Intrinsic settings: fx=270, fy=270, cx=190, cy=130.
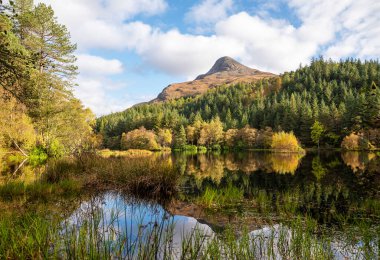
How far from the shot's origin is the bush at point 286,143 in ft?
250

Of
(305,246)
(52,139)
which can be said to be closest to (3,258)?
(305,246)

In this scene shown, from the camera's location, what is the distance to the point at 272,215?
9258 mm

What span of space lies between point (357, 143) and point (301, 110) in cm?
3583

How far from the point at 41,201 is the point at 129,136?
8687 centimetres

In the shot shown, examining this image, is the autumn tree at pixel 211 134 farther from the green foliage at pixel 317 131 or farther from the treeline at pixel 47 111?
the treeline at pixel 47 111

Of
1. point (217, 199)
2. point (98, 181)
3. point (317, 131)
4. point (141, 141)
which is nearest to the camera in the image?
point (217, 199)

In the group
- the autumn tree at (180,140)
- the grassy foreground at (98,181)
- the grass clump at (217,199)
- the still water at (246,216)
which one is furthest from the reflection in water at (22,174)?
the autumn tree at (180,140)

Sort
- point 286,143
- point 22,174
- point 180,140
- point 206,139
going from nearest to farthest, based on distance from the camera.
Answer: point 22,174 → point 286,143 → point 180,140 → point 206,139

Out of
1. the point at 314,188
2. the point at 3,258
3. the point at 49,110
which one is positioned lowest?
the point at 314,188

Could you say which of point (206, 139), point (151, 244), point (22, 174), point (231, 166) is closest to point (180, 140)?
point (206, 139)

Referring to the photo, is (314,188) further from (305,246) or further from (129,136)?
(129,136)

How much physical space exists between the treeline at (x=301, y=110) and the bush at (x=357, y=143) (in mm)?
1442

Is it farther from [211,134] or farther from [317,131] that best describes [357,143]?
[211,134]

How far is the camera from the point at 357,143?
69.1 m
